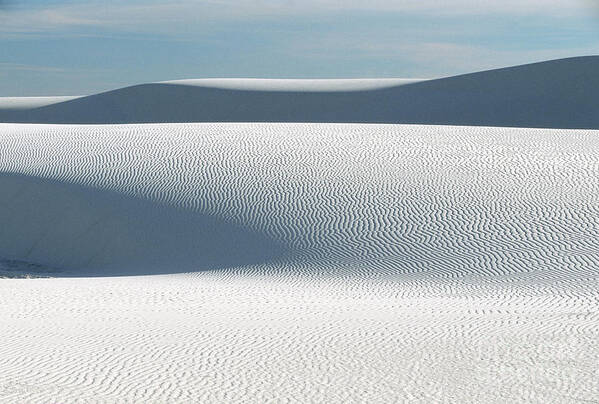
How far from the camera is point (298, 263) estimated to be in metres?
8.49

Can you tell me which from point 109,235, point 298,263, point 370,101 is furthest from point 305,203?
point 370,101

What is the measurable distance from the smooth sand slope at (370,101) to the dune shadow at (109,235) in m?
21.2

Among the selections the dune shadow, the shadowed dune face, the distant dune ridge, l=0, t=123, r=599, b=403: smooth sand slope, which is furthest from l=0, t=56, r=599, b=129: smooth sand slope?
the dune shadow

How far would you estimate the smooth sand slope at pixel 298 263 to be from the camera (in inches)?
151

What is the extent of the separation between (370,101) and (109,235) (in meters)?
25.2

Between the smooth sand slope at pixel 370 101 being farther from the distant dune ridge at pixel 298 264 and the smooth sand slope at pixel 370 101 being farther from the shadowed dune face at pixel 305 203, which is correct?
the shadowed dune face at pixel 305 203

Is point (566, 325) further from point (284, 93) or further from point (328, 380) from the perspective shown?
point (284, 93)

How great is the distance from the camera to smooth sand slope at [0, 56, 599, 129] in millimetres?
30734

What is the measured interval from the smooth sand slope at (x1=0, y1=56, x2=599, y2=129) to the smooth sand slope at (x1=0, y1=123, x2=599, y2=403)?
16662 millimetres

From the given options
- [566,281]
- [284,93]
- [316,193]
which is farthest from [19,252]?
[284,93]

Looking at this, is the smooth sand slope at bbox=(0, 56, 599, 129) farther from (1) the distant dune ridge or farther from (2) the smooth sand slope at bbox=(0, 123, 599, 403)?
(1) the distant dune ridge

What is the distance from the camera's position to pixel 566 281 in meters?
6.92

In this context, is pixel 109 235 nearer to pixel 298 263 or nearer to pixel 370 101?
pixel 298 263

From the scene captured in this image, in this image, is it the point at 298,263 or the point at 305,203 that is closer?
the point at 298,263
